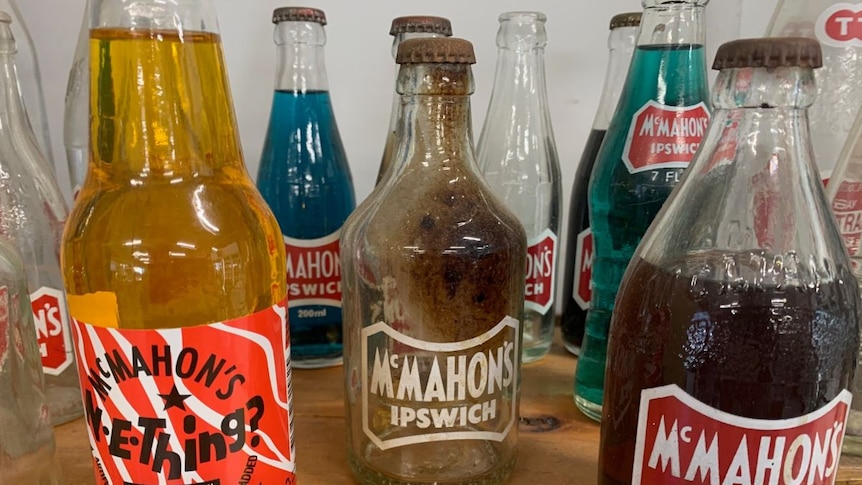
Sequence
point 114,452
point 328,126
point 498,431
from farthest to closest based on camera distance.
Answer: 1. point 328,126
2. point 498,431
3. point 114,452

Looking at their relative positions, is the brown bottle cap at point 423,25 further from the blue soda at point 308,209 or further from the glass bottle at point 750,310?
the glass bottle at point 750,310

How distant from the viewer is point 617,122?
1.69 feet

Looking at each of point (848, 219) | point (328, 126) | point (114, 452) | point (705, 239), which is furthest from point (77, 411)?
point (848, 219)

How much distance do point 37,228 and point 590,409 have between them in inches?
18.9

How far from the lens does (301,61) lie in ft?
2.08

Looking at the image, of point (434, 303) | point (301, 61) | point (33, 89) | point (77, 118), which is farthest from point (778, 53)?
point (33, 89)

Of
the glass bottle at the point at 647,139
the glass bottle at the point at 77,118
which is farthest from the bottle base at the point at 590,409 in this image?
the glass bottle at the point at 77,118

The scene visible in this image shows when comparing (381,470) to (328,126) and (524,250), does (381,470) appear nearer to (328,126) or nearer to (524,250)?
(524,250)

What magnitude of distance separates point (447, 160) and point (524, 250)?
3.2 inches

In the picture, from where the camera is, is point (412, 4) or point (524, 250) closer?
point (524, 250)

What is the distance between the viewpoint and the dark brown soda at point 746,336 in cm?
31

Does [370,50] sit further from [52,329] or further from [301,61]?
[52,329]

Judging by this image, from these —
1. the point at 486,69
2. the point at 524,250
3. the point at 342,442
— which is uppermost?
the point at 486,69

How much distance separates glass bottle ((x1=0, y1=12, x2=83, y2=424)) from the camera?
509 millimetres
